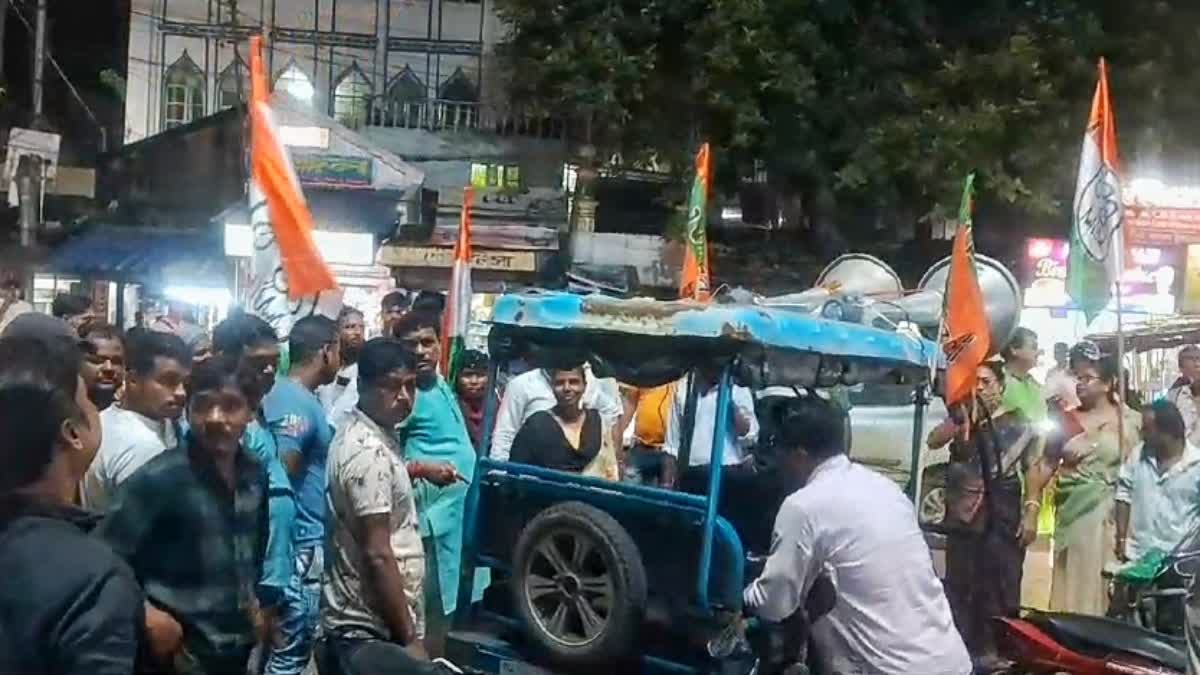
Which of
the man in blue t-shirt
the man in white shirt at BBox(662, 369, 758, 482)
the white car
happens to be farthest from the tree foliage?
the man in blue t-shirt

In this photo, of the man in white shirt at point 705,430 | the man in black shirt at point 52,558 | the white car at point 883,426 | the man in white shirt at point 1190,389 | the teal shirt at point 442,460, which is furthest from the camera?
the white car at point 883,426

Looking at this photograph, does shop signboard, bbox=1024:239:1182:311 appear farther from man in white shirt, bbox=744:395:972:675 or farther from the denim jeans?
man in white shirt, bbox=744:395:972:675

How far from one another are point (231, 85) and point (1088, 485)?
21687mm

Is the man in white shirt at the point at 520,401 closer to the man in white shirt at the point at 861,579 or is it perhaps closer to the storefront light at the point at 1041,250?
the man in white shirt at the point at 861,579

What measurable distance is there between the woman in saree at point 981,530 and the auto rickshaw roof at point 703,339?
83 cm

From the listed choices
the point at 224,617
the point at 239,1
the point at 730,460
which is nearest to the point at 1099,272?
the point at 730,460

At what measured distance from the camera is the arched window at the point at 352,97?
27203 millimetres

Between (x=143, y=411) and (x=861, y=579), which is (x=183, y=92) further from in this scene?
(x=861, y=579)

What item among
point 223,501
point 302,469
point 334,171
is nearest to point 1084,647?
point 302,469

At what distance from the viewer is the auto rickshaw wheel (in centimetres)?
573

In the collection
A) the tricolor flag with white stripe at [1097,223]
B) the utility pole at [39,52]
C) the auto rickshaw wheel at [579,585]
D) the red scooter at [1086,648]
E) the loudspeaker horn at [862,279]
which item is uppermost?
the utility pole at [39,52]

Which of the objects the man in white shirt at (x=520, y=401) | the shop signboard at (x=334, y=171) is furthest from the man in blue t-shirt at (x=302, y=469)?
the shop signboard at (x=334, y=171)

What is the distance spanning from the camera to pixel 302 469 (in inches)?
246

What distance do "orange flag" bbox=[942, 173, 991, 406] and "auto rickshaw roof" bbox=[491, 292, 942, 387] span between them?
81 centimetres
